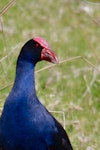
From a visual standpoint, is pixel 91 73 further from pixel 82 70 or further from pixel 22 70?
pixel 22 70

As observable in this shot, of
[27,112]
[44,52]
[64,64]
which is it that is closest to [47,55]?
[44,52]

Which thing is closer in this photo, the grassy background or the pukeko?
the pukeko

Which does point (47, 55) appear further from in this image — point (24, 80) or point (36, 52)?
point (24, 80)

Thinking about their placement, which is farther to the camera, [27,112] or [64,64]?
[64,64]

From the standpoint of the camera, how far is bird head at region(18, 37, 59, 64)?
430 cm

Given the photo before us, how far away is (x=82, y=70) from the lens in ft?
23.9

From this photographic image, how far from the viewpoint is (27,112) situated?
167 inches

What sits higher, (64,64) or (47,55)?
(47,55)

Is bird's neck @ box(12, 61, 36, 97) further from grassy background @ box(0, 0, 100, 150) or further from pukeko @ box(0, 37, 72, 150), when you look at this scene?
grassy background @ box(0, 0, 100, 150)

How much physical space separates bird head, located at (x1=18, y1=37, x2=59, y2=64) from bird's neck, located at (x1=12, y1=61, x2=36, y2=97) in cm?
5

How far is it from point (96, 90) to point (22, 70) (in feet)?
8.44

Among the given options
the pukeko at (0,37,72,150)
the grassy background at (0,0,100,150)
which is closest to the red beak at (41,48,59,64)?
the pukeko at (0,37,72,150)

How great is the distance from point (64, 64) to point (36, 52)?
3308mm

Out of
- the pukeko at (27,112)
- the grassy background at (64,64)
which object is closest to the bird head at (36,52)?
the pukeko at (27,112)
